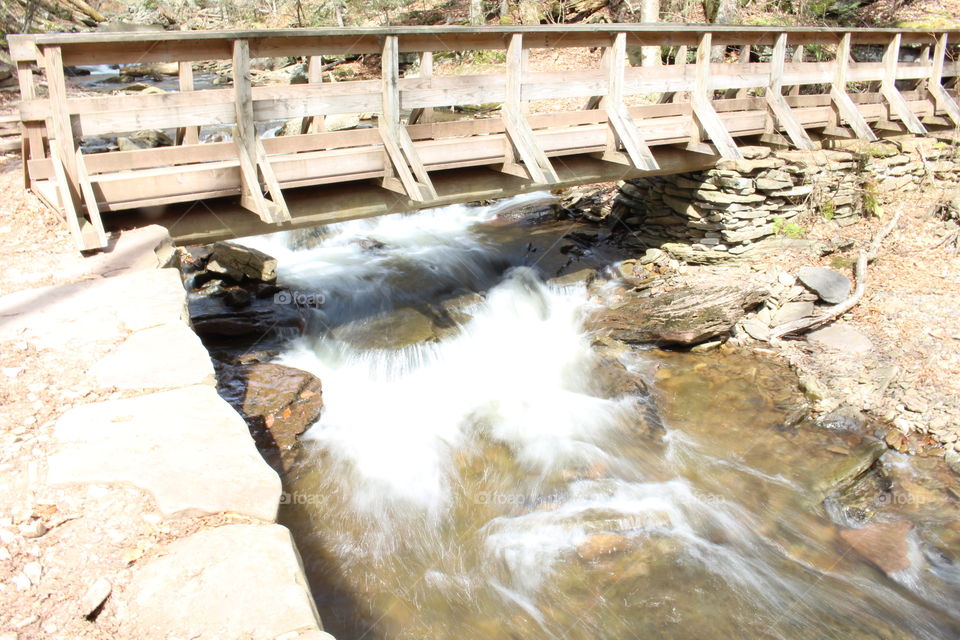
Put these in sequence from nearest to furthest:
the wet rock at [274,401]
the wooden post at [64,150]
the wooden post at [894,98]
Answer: the wooden post at [64,150], the wet rock at [274,401], the wooden post at [894,98]

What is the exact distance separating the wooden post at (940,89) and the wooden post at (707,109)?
4.62 m

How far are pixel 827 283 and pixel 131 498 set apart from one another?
25.2ft

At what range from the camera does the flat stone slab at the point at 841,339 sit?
296 inches

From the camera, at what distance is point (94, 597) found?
244 centimetres

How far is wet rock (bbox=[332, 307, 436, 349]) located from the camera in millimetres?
7863

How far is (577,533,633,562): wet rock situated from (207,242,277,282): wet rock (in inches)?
212

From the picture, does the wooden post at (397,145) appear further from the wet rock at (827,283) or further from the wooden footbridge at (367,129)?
the wet rock at (827,283)

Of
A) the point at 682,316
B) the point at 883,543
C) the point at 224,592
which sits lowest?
the point at 883,543

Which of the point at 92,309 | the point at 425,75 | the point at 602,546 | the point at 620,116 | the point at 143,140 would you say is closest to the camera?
the point at 92,309

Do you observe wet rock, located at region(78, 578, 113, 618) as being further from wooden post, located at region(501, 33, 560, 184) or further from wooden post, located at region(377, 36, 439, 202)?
wooden post, located at region(501, 33, 560, 184)

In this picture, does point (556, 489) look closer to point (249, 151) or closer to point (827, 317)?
point (249, 151)

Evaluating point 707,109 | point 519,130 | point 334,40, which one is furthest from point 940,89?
point 334,40

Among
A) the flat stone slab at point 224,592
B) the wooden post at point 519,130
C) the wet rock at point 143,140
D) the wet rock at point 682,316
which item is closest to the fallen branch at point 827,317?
the wet rock at point 682,316

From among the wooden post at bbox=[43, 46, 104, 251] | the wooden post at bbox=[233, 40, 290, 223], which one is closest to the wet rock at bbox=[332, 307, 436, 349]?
the wooden post at bbox=[233, 40, 290, 223]
